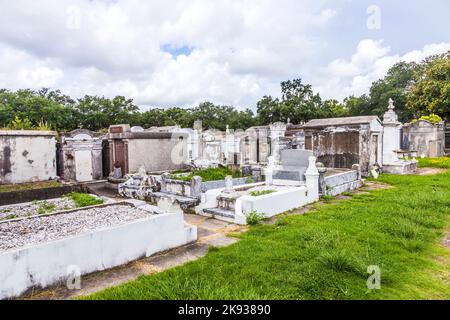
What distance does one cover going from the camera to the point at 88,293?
3652mm

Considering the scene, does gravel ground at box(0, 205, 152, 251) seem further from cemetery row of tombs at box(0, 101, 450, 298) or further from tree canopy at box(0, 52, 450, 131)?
tree canopy at box(0, 52, 450, 131)

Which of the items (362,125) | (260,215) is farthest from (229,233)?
(362,125)

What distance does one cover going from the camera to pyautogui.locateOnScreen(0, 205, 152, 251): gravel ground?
4.33 meters

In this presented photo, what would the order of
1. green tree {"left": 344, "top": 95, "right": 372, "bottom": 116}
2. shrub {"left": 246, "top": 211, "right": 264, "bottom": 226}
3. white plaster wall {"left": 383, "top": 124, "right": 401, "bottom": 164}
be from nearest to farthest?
1. shrub {"left": 246, "top": 211, "right": 264, "bottom": 226}
2. white plaster wall {"left": 383, "top": 124, "right": 401, "bottom": 164}
3. green tree {"left": 344, "top": 95, "right": 372, "bottom": 116}

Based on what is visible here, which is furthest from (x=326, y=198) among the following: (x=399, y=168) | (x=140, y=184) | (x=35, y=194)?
(x=35, y=194)

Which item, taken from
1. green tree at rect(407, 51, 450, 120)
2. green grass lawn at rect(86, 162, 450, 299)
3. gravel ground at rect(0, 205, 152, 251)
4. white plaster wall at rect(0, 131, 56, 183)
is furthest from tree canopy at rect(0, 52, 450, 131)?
green grass lawn at rect(86, 162, 450, 299)

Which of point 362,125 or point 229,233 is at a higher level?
point 362,125

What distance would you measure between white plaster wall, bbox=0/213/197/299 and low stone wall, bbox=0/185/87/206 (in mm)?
6018

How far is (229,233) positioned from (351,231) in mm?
2285

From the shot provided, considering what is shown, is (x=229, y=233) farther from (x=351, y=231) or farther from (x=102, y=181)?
(x=102, y=181)

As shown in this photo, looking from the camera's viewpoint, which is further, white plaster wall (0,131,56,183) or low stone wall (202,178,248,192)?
white plaster wall (0,131,56,183)

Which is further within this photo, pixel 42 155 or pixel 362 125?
pixel 362 125

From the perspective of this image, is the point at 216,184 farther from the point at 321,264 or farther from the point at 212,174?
the point at 321,264

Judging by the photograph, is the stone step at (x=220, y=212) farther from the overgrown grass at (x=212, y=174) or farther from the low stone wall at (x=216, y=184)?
the overgrown grass at (x=212, y=174)
